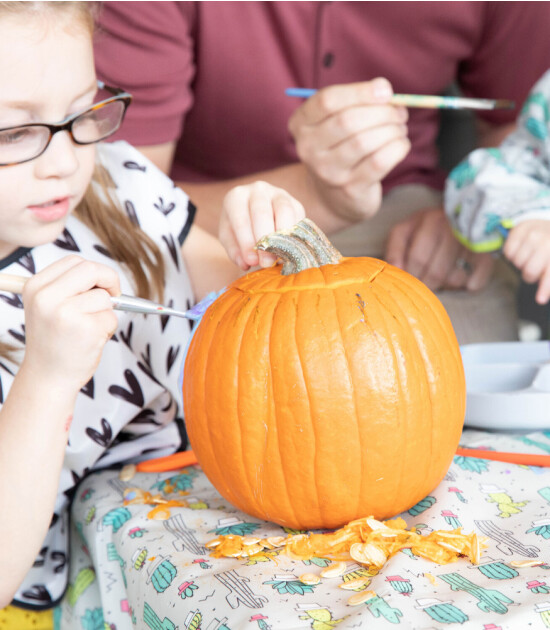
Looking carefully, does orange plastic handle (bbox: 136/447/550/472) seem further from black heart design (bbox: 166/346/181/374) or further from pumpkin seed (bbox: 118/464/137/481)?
black heart design (bbox: 166/346/181/374)

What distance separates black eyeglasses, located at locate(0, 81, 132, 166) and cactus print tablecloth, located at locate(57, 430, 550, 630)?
41cm

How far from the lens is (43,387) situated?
26.6 inches

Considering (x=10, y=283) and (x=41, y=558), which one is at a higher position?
(x=10, y=283)

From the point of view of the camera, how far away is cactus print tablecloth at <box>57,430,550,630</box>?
515mm

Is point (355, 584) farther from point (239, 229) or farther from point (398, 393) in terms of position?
point (239, 229)

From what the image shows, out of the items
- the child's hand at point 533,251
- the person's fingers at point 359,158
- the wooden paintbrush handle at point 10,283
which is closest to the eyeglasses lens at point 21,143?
the wooden paintbrush handle at point 10,283

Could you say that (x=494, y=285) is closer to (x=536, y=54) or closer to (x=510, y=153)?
(x=510, y=153)

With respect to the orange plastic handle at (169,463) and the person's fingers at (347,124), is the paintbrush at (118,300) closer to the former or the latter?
the orange plastic handle at (169,463)

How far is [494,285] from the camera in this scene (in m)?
1.50

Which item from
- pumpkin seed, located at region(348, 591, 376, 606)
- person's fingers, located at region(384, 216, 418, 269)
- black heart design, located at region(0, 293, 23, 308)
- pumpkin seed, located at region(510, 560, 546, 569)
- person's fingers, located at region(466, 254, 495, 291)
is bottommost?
person's fingers, located at region(466, 254, 495, 291)

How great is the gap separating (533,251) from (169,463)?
0.65 metres

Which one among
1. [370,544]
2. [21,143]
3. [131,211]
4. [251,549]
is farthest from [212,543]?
[131,211]

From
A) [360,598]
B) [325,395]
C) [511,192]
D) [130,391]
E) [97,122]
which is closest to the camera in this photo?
[360,598]

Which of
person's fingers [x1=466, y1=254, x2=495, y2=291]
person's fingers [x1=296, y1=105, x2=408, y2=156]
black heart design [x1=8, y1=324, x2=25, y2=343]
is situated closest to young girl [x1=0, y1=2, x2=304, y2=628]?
black heart design [x1=8, y1=324, x2=25, y2=343]
